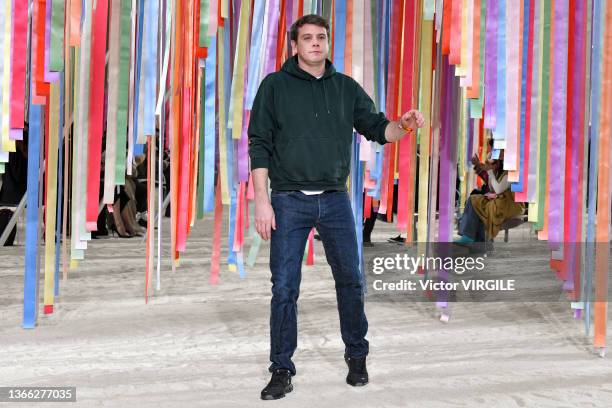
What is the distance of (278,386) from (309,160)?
61cm

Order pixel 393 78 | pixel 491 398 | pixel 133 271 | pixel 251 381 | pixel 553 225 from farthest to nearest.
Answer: pixel 133 271
pixel 393 78
pixel 553 225
pixel 251 381
pixel 491 398

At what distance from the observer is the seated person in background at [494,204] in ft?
17.7

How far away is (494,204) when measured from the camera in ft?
17.7

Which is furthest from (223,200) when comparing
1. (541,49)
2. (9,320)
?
(541,49)

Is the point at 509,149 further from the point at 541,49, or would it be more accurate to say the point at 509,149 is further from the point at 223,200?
the point at 223,200

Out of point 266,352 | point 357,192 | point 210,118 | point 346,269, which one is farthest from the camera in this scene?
point 357,192

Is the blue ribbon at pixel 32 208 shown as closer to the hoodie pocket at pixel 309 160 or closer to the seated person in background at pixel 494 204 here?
the hoodie pocket at pixel 309 160

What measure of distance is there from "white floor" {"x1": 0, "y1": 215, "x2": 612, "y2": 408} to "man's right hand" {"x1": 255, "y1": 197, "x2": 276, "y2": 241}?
1.44 feet

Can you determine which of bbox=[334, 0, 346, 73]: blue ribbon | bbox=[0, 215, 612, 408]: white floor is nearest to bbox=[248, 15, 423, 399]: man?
bbox=[0, 215, 612, 408]: white floor

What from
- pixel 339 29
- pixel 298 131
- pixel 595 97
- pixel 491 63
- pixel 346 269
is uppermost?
pixel 339 29

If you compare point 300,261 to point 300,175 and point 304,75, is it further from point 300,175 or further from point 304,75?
point 304,75

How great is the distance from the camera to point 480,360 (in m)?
2.81

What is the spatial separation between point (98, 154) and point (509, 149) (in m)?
1.39

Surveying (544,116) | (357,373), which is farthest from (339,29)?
(357,373)
